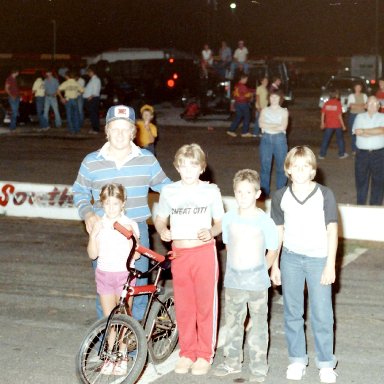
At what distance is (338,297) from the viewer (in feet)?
30.1

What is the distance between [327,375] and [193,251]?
1.34 m

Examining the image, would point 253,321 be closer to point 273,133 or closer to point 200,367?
point 200,367

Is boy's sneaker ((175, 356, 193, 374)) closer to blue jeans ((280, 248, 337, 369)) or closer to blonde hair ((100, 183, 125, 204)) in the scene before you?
blue jeans ((280, 248, 337, 369))

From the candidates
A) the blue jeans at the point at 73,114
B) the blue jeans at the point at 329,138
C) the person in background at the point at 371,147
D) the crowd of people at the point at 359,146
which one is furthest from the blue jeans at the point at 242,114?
the person in background at the point at 371,147

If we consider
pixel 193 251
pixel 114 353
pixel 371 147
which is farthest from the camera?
pixel 371 147

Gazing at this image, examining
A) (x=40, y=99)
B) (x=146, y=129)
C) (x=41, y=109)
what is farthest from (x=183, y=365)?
(x=41, y=109)

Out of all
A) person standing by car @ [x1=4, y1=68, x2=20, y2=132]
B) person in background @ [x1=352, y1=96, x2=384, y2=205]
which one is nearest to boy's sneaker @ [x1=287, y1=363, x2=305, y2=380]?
person in background @ [x1=352, y1=96, x2=384, y2=205]

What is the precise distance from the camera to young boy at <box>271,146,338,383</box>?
21.0ft

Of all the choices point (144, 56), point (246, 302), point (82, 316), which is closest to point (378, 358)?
point (246, 302)

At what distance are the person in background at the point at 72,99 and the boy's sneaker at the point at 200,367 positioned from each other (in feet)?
68.1

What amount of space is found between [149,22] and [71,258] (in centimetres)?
5370

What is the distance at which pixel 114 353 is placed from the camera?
6238 millimetres

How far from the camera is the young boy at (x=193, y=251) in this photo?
6527 millimetres

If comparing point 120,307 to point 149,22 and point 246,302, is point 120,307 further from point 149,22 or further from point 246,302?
point 149,22
